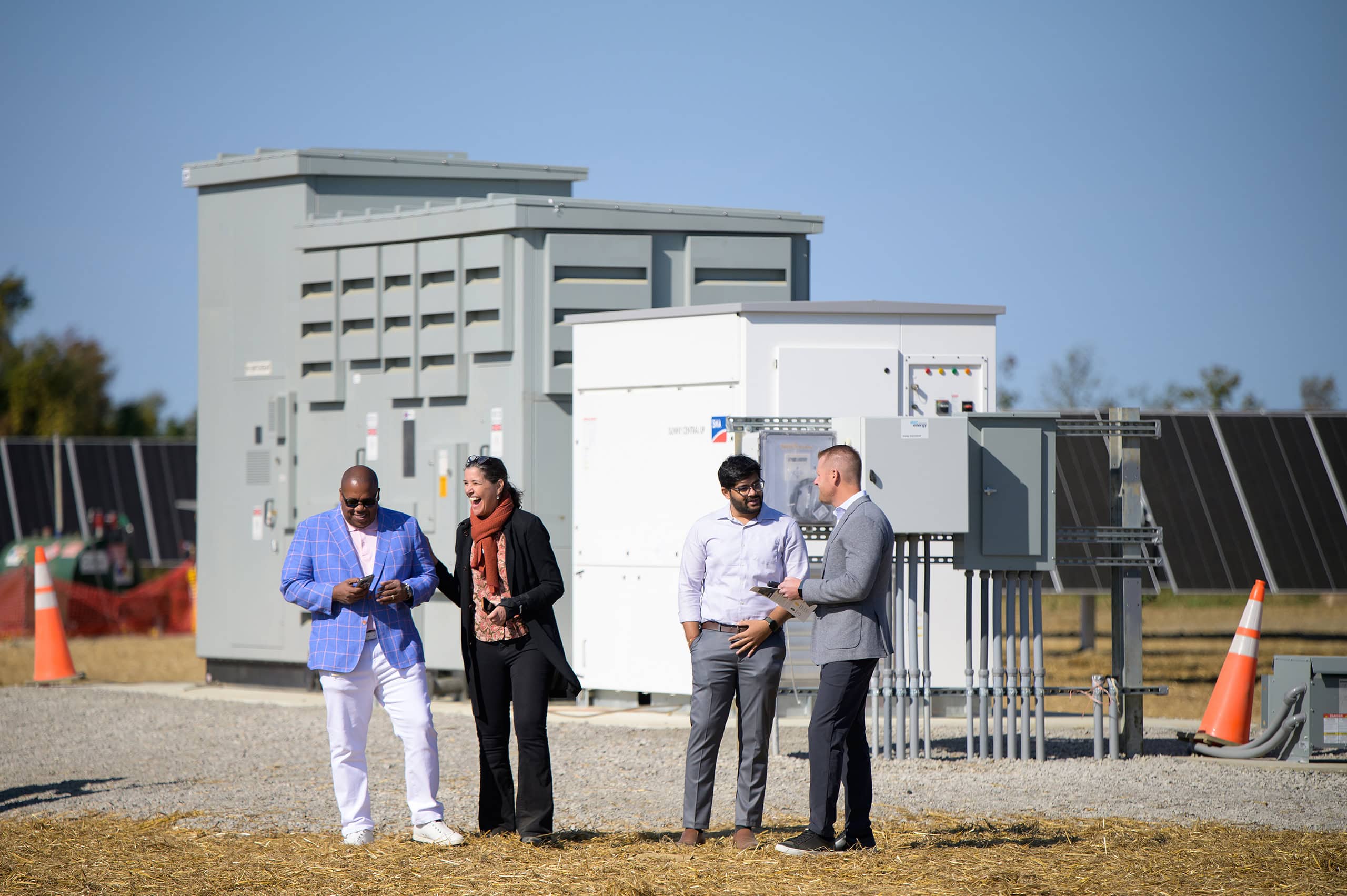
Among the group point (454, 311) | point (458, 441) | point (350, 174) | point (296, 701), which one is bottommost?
point (296, 701)

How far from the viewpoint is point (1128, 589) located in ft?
34.9

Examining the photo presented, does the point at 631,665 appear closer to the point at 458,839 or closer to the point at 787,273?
the point at 787,273

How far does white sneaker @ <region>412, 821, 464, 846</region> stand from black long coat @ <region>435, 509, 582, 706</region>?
0.62 metres

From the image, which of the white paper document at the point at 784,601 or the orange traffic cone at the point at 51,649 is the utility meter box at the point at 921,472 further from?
the orange traffic cone at the point at 51,649

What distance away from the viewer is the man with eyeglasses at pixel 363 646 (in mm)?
7332

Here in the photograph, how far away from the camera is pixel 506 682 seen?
7.59 meters

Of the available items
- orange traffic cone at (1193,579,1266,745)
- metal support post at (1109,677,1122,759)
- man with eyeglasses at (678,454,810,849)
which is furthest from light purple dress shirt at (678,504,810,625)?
orange traffic cone at (1193,579,1266,745)

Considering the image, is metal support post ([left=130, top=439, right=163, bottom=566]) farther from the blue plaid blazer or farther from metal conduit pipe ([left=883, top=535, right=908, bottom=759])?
the blue plaid blazer

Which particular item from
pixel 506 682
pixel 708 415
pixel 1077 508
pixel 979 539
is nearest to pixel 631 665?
pixel 708 415

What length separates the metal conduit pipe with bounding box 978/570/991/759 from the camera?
1023cm

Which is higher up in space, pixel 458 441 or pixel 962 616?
pixel 458 441

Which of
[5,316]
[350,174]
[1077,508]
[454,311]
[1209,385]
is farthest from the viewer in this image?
[5,316]

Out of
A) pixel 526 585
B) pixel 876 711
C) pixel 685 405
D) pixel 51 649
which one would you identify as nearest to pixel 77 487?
pixel 51 649

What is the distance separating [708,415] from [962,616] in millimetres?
2515
